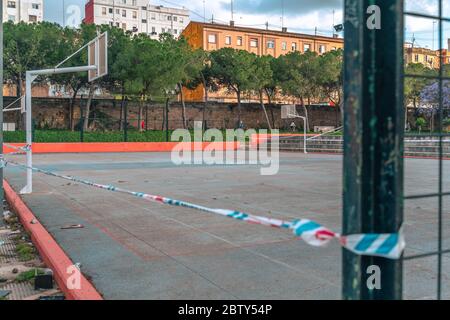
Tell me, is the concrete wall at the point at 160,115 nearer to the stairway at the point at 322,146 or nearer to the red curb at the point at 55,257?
the stairway at the point at 322,146

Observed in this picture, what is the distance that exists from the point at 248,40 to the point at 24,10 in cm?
5384

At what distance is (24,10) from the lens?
10144 cm

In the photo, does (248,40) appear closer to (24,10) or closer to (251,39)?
(251,39)

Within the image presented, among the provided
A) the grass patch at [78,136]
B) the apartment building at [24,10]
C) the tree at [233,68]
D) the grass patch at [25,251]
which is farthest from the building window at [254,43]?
the grass patch at [25,251]

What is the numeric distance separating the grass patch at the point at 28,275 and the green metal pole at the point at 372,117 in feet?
13.0

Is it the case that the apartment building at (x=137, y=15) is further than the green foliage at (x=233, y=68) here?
Yes

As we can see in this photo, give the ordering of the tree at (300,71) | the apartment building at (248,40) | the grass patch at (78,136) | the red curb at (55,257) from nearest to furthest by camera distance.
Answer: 1. the red curb at (55,257)
2. the grass patch at (78,136)
3. the tree at (300,71)
4. the apartment building at (248,40)

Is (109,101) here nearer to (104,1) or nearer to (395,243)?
(395,243)

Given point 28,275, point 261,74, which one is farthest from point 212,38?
point 28,275

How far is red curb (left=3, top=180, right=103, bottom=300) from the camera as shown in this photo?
4.22m


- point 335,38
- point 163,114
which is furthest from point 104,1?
point 163,114

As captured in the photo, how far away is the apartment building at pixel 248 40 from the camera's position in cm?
6875

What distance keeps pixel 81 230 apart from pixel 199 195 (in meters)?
3.99

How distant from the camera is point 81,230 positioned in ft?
23.1
